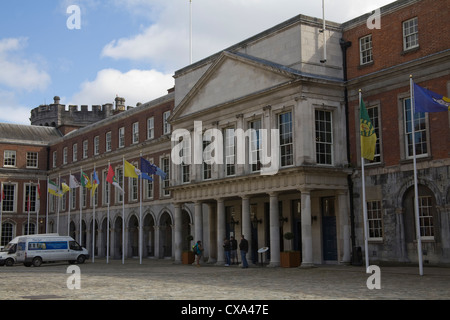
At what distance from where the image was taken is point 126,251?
173 ft

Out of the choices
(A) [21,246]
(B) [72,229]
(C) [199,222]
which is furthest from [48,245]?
(B) [72,229]

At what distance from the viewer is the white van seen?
1593 inches

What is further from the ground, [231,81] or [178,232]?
[231,81]

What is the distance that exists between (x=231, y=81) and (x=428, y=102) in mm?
14812

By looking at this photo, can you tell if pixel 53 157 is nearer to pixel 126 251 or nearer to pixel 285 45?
pixel 126 251

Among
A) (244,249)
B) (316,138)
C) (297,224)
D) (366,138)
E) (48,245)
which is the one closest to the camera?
(366,138)

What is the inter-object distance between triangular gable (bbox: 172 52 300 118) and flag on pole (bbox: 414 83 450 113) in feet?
27.5

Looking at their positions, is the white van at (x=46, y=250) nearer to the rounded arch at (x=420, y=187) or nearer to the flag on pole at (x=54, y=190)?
the flag on pole at (x=54, y=190)

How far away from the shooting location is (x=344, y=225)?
1232 inches

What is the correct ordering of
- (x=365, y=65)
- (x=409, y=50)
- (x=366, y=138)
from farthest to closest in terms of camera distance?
1. (x=365, y=65)
2. (x=409, y=50)
3. (x=366, y=138)

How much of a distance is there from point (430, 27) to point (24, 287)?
2081 centimetres

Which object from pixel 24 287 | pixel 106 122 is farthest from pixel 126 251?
pixel 24 287

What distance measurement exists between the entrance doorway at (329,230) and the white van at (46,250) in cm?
1854

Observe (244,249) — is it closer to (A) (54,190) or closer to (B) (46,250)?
(B) (46,250)
